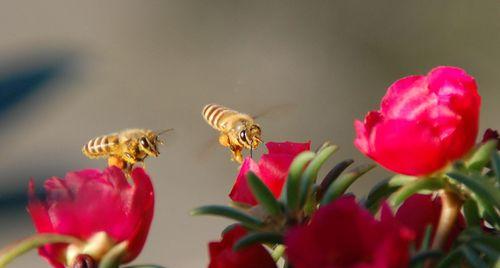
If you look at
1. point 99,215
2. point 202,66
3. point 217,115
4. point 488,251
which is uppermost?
point 202,66

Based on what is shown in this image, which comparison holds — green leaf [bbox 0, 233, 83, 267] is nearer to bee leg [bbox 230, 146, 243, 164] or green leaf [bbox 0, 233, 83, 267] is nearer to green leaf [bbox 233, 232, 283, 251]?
green leaf [bbox 233, 232, 283, 251]

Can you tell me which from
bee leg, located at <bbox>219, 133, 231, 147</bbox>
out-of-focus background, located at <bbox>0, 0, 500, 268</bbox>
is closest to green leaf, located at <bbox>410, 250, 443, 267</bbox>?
bee leg, located at <bbox>219, 133, 231, 147</bbox>

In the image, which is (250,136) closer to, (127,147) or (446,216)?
(127,147)

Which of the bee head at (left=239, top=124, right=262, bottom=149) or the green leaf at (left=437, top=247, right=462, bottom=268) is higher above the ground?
the bee head at (left=239, top=124, right=262, bottom=149)

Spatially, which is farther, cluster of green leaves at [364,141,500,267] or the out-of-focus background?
the out-of-focus background

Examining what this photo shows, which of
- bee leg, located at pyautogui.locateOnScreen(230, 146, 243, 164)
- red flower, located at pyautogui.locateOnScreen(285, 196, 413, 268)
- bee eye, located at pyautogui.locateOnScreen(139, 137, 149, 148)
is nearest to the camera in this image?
red flower, located at pyautogui.locateOnScreen(285, 196, 413, 268)

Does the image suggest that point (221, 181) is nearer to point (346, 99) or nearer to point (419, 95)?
point (346, 99)

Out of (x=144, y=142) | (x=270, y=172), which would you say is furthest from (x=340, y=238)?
(x=144, y=142)

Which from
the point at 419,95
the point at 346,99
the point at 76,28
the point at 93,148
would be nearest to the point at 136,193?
the point at 419,95
